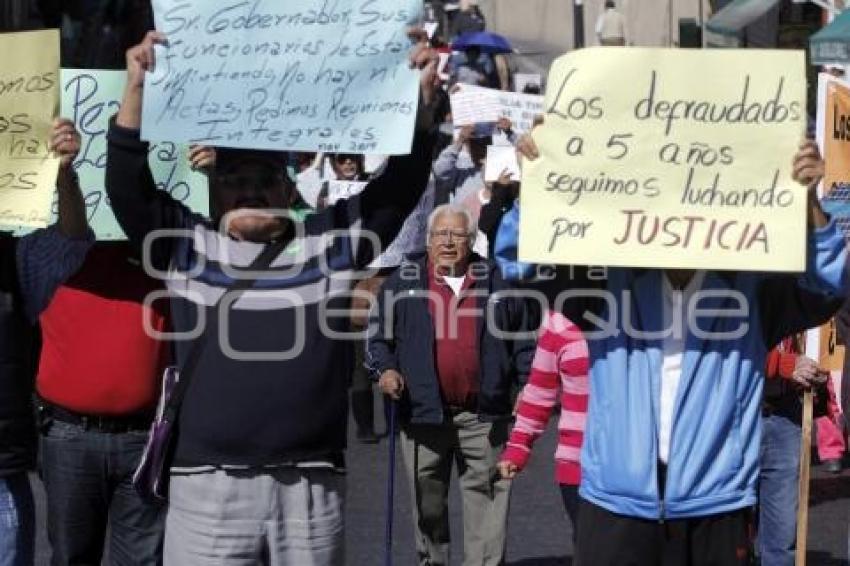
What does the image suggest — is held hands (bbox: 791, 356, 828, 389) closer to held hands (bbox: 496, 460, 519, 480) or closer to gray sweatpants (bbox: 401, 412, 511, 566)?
gray sweatpants (bbox: 401, 412, 511, 566)

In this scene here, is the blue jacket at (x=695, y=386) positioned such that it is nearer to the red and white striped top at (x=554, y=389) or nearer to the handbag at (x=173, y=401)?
the handbag at (x=173, y=401)

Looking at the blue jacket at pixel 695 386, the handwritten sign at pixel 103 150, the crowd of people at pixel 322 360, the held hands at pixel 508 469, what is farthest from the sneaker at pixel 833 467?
the blue jacket at pixel 695 386

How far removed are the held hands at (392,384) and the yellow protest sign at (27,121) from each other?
2714 mm

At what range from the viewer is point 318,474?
534cm

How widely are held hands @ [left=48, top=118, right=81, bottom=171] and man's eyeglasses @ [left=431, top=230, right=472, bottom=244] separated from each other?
2.87 m

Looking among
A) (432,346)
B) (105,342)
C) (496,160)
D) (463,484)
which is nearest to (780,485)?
(463,484)

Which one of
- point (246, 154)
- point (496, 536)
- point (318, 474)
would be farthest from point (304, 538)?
point (496, 536)

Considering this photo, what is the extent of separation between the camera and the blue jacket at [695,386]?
5281 millimetres

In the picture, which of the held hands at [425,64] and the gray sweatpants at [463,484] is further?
the gray sweatpants at [463,484]

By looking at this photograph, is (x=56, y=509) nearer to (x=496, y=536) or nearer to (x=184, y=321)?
(x=184, y=321)

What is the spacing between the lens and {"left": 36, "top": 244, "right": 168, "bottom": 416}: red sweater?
6562mm

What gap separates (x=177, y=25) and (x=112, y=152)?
0.43 meters

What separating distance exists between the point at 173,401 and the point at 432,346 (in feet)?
10.5

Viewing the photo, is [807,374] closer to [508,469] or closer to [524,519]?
[508,469]
